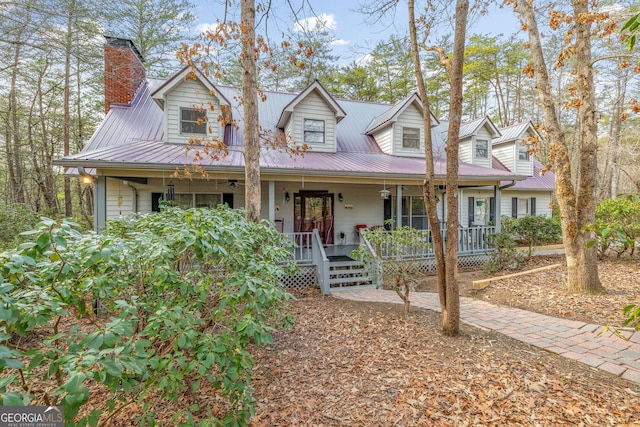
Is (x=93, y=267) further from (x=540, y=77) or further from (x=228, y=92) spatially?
(x=228, y=92)

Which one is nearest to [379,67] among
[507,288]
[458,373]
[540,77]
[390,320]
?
[540,77]

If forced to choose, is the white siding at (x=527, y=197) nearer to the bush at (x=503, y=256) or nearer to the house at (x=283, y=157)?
the house at (x=283, y=157)

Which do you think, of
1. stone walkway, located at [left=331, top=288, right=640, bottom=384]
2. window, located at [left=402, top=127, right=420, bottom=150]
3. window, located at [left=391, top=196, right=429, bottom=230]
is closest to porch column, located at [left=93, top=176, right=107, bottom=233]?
stone walkway, located at [left=331, top=288, right=640, bottom=384]

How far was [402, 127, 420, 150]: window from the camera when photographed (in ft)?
38.9

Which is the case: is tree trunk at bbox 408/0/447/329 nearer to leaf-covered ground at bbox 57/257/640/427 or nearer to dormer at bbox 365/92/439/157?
leaf-covered ground at bbox 57/257/640/427

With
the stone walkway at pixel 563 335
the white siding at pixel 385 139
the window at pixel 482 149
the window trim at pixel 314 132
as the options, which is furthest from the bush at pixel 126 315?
the window at pixel 482 149

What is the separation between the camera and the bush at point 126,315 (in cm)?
148

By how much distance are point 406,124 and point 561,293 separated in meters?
7.79

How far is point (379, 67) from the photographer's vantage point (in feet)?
63.2

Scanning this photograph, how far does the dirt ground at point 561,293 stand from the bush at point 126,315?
5444mm

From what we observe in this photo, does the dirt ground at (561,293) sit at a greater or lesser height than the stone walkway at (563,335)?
greater

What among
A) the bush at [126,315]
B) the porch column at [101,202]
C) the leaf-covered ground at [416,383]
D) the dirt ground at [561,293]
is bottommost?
the leaf-covered ground at [416,383]

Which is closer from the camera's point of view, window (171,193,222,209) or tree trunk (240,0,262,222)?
tree trunk (240,0,262,222)

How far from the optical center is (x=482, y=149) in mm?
13195
